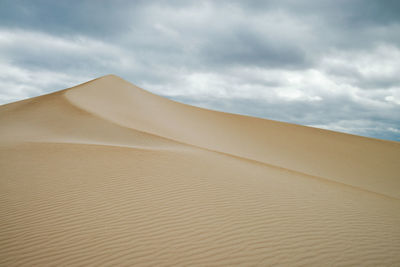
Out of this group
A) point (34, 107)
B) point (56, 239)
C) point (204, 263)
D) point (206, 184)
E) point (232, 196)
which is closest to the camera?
point (204, 263)

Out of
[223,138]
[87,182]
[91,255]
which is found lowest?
[91,255]

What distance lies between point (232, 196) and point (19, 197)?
17.7 ft

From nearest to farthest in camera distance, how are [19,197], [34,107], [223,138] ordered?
[19,197]
[34,107]
[223,138]

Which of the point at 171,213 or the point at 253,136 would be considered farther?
the point at 253,136

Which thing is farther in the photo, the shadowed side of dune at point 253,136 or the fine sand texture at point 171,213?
the shadowed side of dune at point 253,136

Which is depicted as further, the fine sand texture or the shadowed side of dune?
the shadowed side of dune

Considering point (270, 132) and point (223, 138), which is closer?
point (223, 138)

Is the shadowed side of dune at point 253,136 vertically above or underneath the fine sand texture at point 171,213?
above

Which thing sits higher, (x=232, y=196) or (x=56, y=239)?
(x=232, y=196)

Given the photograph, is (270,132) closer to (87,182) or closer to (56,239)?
(87,182)

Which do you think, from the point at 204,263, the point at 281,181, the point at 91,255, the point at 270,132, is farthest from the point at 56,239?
the point at 270,132

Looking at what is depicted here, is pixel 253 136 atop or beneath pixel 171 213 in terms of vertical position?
atop

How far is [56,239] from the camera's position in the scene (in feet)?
15.6

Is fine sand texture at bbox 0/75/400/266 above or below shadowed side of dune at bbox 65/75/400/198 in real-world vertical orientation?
below
